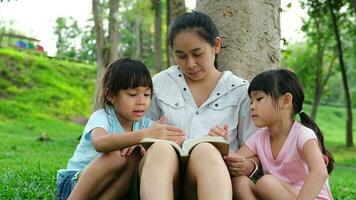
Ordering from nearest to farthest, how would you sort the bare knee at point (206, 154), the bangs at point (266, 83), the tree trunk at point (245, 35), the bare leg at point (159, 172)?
1. the bare leg at point (159, 172)
2. the bare knee at point (206, 154)
3. the bangs at point (266, 83)
4. the tree trunk at point (245, 35)

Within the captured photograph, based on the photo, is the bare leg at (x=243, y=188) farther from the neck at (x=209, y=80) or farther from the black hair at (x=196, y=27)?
the black hair at (x=196, y=27)

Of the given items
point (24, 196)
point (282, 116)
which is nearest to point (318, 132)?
point (282, 116)

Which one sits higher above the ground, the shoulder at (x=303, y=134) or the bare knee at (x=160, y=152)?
A: the shoulder at (x=303, y=134)

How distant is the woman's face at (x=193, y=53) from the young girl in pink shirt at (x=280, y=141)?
0.33 metres

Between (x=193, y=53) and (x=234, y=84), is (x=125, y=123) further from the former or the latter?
(x=234, y=84)

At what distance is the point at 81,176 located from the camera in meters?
2.88

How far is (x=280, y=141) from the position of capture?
10.2 feet

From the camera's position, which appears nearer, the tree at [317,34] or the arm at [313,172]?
the arm at [313,172]

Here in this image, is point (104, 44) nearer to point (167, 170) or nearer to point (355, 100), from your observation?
point (167, 170)

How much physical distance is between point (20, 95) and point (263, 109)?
1801 centimetres

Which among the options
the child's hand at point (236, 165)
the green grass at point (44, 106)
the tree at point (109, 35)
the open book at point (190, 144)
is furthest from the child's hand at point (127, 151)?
the tree at point (109, 35)

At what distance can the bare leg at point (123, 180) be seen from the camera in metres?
2.93

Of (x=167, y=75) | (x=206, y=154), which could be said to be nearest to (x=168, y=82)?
(x=167, y=75)

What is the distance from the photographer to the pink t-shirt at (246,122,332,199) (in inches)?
117
